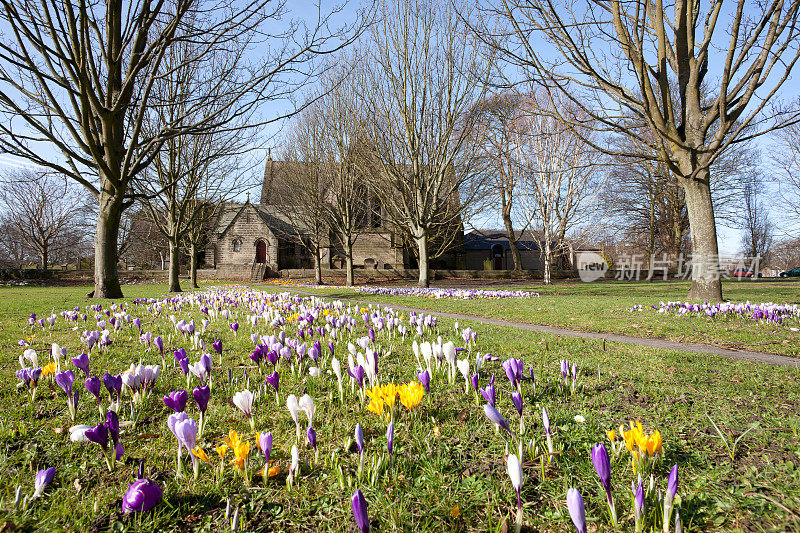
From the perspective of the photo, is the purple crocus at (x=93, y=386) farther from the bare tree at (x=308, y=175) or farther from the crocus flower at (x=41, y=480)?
the bare tree at (x=308, y=175)

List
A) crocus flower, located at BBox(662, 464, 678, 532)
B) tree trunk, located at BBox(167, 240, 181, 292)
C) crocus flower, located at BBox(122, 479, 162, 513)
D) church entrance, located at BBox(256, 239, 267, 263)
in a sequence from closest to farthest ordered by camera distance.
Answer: crocus flower, located at BBox(662, 464, 678, 532) → crocus flower, located at BBox(122, 479, 162, 513) → tree trunk, located at BBox(167, 240, 181, 292) → church entrance, located at BBox(256, 239, 267, 263)

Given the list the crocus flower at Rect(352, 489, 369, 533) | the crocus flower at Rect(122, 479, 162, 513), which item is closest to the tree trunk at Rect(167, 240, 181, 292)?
the crocus flower at Rect(122, 479, 162, 513)

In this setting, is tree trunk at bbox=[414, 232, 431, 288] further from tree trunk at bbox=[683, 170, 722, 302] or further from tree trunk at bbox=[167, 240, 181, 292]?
tree trunk at bbox=[683, 170, 722, 302]

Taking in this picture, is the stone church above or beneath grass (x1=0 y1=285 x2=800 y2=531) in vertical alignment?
above

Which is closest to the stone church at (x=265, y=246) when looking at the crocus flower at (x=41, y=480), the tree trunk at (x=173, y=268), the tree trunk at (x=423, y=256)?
the tree trunk at (x=423, y=256)

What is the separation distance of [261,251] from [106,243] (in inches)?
1206

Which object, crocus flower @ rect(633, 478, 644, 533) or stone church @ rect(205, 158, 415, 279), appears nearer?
crocus flower @ rect(633, 478, 644, 533)

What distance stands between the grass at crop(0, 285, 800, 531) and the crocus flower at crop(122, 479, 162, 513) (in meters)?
0.06

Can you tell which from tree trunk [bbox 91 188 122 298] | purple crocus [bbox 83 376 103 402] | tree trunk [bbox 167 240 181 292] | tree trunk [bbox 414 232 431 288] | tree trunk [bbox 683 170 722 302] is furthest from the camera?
tree trunk [bbox 414 232 431 288]

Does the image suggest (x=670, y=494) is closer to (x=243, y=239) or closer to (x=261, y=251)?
(x=261, y=251)

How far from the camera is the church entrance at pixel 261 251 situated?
132 feet

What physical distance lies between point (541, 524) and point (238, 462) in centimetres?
111

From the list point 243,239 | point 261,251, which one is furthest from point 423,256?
point 243,239

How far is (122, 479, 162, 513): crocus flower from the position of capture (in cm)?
125
